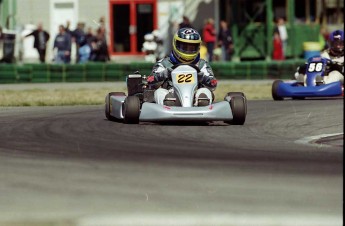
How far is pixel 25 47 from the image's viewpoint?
39.3 meters

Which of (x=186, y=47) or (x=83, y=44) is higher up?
(x=186, y=47)

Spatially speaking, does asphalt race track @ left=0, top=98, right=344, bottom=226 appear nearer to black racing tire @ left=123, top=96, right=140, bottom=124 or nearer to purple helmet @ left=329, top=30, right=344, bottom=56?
black racing tire @ left=123, top=96, right=140, bottom=124

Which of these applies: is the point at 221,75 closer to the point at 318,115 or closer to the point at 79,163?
the point at 318,115

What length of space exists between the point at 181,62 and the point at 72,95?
678 centimetres

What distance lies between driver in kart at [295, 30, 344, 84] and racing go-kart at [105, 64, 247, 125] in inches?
221

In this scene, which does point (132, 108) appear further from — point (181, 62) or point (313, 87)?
point (313, 87)

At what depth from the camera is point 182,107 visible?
13.1 metres

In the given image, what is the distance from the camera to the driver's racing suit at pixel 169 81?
1351cm

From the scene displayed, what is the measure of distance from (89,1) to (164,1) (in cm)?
256

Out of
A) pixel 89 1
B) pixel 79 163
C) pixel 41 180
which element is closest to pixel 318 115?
pixel 79 163

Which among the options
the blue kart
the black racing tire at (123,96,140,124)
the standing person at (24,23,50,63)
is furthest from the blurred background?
the black racing tire at (123,96,140,124)

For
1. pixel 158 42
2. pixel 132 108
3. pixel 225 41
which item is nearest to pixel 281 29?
pixel 225 41

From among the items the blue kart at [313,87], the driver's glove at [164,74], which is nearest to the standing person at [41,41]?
the blue kart at [313,87]

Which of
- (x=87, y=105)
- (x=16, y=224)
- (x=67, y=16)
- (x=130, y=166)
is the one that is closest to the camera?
(x=16, y=224)
